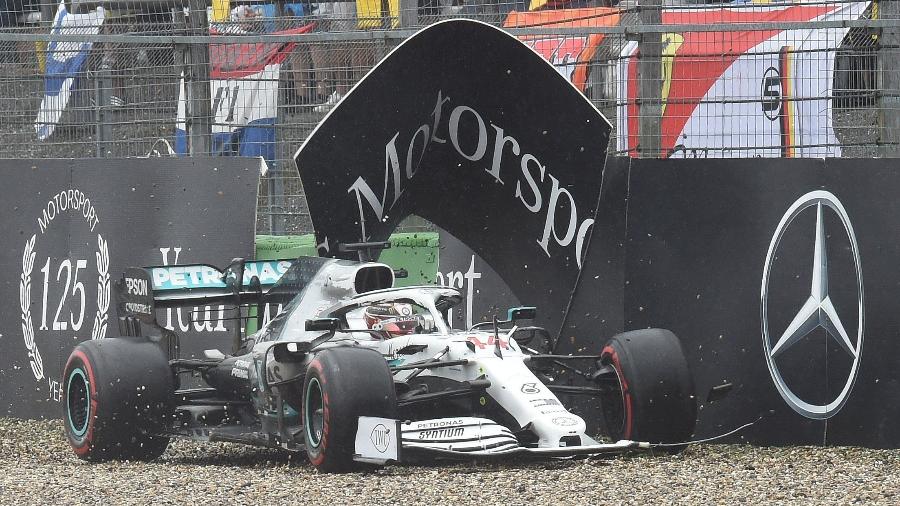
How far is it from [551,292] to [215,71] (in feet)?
9.98

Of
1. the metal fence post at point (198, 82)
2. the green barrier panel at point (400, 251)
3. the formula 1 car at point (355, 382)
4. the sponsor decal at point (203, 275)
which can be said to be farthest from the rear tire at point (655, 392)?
the metal fence post at point (198, 82)

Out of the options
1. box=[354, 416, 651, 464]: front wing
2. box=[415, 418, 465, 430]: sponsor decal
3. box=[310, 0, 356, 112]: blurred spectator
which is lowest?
box=[354, 416, 651, 464]: front wing

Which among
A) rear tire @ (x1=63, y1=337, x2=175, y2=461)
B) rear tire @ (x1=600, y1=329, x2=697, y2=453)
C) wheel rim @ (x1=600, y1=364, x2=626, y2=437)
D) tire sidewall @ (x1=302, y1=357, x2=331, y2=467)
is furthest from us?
rear tire @ (x1=63, y1=337, x2=175, y2=461)

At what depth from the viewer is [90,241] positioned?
35.5 feet

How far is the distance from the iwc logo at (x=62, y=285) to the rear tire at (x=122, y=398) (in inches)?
80.1

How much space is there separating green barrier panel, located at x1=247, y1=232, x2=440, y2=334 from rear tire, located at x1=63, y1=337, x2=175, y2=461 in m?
1.41

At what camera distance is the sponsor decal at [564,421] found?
25.2 feet

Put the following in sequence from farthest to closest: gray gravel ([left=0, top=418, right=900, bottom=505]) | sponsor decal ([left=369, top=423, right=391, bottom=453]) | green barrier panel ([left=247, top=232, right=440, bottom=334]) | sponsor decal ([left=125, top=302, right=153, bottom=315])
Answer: green barrier panel ([left=247, top=232, right=440, bottom=334]), sponsor decal ([left=125, top=302, right=153, bottom=315]), sponsor decal ([left=369, top=423, right=391, bottom=453]), gray gravel ([left=0, top=418, right=900, bottom=505])

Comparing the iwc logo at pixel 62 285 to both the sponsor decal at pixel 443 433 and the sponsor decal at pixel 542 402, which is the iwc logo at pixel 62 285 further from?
the sponsor decal at pixel 542 402

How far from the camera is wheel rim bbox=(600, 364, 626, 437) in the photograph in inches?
331

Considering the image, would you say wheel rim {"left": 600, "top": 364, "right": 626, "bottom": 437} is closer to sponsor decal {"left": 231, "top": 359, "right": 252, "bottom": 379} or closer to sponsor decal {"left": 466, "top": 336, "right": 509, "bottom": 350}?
sponsor decal {"left": 466, "top": 336, "right": 509, "bottom": 350}

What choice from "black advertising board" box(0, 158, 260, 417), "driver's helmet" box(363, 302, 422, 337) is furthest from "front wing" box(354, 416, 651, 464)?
"black advertising board" box(0, 158, 260, 417)

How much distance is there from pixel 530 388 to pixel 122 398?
2359 millimetres

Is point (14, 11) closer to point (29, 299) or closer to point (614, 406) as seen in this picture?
point (29, 299)
